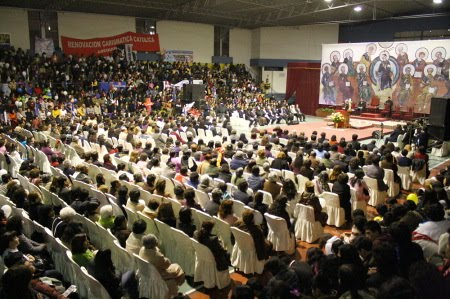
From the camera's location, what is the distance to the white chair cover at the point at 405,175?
8773 millimetres

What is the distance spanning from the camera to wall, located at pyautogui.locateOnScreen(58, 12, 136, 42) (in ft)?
73.7

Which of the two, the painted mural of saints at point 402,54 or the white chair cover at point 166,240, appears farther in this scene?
the painted mural of saints at point 402,54

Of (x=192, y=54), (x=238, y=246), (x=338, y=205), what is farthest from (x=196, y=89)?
(x=238, y=246)

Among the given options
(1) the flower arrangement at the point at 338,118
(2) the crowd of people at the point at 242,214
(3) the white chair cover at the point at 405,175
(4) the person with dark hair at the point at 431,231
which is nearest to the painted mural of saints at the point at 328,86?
(1) the flower arrangement at the point at 338,118

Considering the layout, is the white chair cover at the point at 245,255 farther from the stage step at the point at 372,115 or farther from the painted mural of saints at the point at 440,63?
the painted mural of saints at the point at 440,63

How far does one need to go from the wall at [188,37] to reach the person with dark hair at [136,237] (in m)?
23.5

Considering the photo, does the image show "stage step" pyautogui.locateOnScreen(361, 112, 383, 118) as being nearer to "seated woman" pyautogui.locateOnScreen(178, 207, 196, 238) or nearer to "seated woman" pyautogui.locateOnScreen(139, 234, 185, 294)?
"seated woman" pyautogui.locateOnScreen(178, 207, 196, 238)

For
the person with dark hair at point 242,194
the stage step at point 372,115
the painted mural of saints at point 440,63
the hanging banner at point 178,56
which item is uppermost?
the hanging banner at point 178,56

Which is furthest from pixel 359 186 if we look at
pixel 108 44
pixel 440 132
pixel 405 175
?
pixel 108 44

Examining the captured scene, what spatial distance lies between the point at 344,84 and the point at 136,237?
21244mm

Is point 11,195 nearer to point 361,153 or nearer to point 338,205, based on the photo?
point 338,205

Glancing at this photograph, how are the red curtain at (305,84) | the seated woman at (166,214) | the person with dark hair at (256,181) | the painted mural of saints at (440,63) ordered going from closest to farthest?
the seated woman at (166,214)
the person with dark hair at (256,181)
the painted mural of saints at (440,63)
the red curtain at (305,84)

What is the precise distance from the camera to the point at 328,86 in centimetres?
2430

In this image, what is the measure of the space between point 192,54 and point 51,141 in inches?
713
